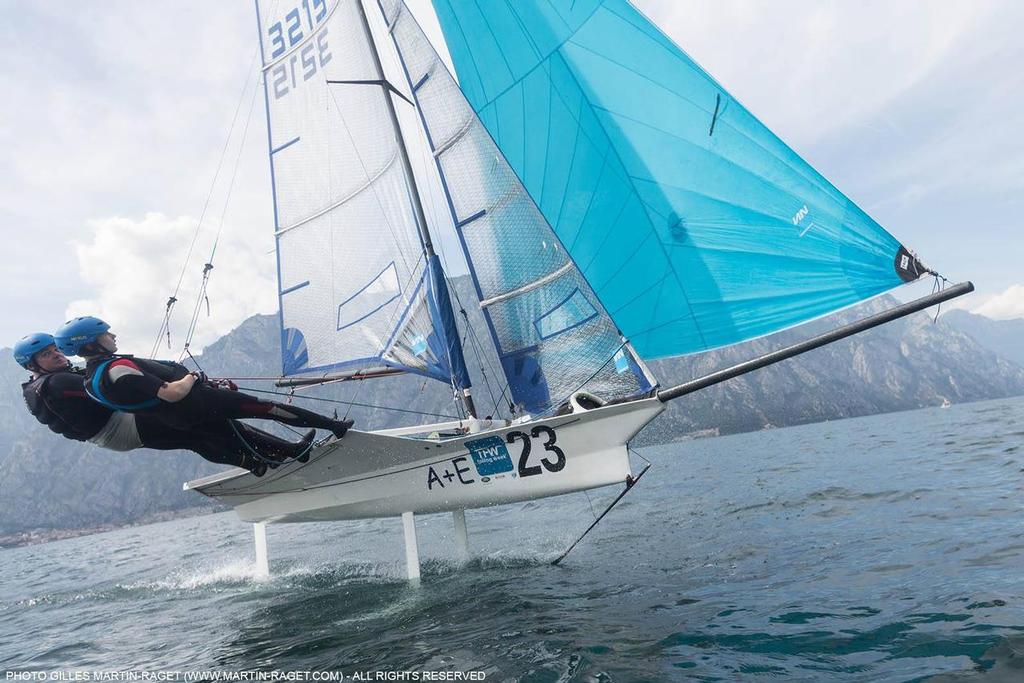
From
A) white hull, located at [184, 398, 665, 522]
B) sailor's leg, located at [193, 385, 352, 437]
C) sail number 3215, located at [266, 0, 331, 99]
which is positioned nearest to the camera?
sailor's leg, located at [193, 385, 352, 437]

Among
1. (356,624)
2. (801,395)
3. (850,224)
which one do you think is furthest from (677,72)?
(801,395)

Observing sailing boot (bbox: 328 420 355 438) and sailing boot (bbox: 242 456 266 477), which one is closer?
sailing boot (bbox: 328 420 355 438)

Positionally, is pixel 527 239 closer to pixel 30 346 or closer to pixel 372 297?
pixel 372 297

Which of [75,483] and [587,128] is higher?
[75,483]

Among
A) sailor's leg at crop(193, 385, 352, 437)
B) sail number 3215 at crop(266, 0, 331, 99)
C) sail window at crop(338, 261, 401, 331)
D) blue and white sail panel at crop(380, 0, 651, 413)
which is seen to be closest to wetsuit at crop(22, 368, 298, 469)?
sailor's leg at crop(193, 385, 352, 437)

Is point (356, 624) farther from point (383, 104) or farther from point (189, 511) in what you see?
point (189, 511)

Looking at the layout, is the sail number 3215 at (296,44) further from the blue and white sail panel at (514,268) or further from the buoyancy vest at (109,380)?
the buoyancy vest at (109,380)

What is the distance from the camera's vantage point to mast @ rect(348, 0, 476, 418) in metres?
9.19

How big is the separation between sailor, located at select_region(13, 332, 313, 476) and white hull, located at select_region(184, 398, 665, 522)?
3.09ft

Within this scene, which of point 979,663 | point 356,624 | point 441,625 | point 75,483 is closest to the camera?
point 979,663

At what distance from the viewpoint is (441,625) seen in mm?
5707

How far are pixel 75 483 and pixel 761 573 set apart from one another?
17734 centimetres

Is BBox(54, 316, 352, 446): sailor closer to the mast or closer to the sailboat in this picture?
the sailboat

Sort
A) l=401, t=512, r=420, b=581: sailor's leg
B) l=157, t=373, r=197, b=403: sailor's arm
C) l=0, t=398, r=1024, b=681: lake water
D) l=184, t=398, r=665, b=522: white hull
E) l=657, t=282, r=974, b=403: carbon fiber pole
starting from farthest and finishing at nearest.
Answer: l=401, t=512, r=420, b=581: sailor's leg < l=184, t=398, r=665, b=522: white hull < l=157, t=373, r=197, b=403: sailor's arm < l=657, t=282, r=974, b=403: carbon fiber pole < l=0, t=398, r=1024, b=681: lake water
